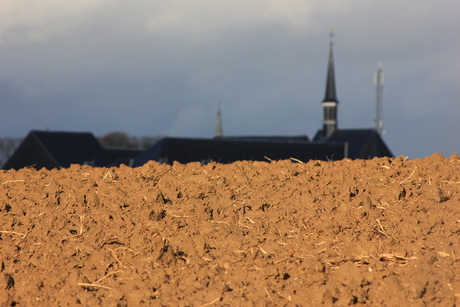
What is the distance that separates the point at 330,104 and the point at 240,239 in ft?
219

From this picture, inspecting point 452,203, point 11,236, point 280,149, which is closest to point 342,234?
point 452,203

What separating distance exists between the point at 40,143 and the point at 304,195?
4604 centimetres

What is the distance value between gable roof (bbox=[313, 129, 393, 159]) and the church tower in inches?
149

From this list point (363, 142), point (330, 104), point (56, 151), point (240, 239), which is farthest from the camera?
point (330, 104)

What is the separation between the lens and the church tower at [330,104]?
68.9 meters

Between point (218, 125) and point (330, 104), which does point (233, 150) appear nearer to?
point (330, 104)

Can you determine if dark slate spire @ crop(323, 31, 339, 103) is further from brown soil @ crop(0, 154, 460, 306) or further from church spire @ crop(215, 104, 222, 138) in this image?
brown soil @ crop(0, 154, 460, 306)

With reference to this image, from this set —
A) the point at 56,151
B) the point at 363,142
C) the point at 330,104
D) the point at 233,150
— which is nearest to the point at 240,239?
the point at 233,150

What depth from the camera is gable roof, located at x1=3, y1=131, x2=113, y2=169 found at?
47594 millimetres

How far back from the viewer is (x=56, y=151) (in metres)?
48.9

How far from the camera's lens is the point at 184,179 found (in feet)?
21.2

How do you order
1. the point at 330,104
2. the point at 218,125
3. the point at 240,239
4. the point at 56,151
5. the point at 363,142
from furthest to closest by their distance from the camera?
the point at 218,125, the point at 330,104, the point at 363,142, the point at 56,151, the point at 240,239

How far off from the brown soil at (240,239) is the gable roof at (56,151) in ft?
137

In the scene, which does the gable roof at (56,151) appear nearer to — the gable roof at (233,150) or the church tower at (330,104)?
the gable roof at (233,150)
